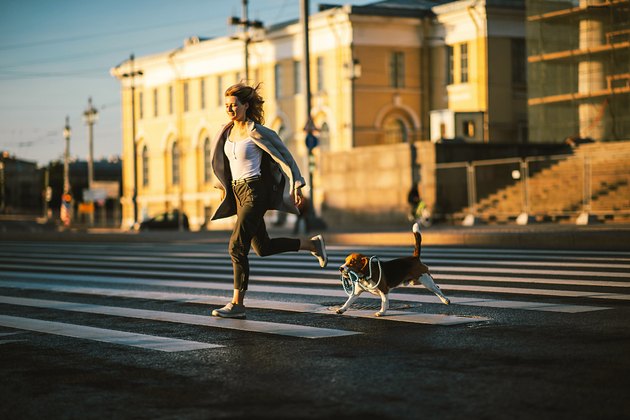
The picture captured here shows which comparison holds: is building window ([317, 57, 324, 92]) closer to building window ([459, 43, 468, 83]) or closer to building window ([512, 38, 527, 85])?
building window ([459, 43, 468, 83])

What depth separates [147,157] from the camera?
240 ft

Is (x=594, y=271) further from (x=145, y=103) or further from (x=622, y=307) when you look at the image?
(x=145, y=103)

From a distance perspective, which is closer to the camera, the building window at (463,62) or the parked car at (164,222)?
the building window at (463,62)

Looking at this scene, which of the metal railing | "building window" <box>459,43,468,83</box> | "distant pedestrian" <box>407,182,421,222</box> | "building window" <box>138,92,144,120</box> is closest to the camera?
the metal railing

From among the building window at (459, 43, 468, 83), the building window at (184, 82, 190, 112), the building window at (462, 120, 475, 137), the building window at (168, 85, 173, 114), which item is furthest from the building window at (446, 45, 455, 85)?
the building window at (168, 85, 173, 114)

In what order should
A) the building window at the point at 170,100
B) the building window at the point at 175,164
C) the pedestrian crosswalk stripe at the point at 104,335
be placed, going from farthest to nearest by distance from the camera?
1. the building window at the point at 170,100
2. the building window at the point at 175,164
3. the pedestrian crosswalk stripe at the point at 104,335

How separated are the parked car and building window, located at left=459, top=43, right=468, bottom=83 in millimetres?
16346

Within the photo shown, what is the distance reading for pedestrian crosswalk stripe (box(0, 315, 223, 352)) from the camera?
24.2 ft

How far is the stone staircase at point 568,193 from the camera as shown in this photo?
29.6m

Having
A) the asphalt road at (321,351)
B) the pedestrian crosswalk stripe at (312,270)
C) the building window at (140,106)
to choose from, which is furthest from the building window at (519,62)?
the asphalt road at (321,351)

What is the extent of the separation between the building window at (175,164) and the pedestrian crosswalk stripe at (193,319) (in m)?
59.2

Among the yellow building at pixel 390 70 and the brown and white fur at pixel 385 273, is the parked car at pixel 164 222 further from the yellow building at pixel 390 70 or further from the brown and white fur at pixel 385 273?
the brown and white fur at pixel 385 273

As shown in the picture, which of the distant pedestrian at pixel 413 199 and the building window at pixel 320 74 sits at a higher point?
the building window at pixel 320 74

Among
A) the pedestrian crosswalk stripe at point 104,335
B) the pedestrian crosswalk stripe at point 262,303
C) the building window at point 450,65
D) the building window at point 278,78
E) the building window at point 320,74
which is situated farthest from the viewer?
the building window at point 278,78
